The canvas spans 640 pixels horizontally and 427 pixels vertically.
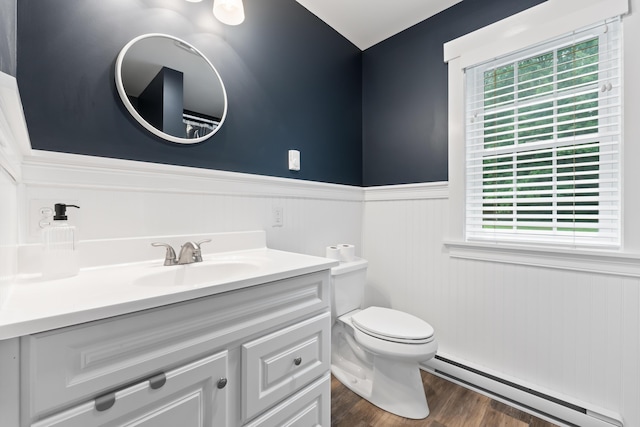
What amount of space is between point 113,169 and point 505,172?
6.24 ft

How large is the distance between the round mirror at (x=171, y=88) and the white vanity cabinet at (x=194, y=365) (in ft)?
2.72

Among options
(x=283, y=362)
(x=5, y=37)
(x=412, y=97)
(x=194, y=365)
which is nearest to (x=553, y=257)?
(x=412, y=97)

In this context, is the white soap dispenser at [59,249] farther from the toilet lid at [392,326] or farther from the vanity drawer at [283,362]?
the toilet lid at [392,326]

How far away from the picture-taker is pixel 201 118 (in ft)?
4.21

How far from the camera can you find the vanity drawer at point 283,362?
2.67ft

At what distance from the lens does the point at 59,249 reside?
0.87 m

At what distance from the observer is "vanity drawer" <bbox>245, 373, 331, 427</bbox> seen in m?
0.88

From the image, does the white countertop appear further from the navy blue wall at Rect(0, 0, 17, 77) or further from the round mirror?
the round mirror

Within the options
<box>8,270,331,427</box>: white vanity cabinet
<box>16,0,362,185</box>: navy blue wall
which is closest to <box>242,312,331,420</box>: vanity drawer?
<box>8,270,331,427</box>: white vanity cabinet

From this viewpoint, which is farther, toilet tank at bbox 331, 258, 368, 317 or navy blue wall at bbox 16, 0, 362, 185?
toilet tank at bbox 331, 258, 368, 317

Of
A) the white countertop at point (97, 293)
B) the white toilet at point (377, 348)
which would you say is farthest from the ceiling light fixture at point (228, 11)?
the white toilet at point (377, 348)

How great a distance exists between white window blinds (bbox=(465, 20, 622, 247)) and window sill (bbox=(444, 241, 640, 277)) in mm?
52

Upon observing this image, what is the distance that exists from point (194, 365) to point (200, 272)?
0.43 m

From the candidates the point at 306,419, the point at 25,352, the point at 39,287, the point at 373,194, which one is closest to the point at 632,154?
the point at 373,194
